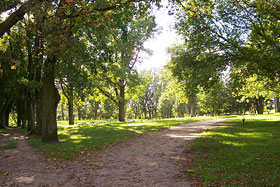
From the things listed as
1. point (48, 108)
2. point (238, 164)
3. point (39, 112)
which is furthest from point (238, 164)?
point (39, 112)

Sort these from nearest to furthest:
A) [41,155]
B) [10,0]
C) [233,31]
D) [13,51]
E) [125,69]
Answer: [10,0] < [41,155] < [233,31] < [13,51] < [125,69]

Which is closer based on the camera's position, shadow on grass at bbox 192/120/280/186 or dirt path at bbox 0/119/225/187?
shadow on grass at bbox 192/120/280/186

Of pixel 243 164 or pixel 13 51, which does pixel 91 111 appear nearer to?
pixel 13 51

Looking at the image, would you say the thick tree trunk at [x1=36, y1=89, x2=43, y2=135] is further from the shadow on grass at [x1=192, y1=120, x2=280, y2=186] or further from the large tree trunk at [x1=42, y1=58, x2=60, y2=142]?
the shadow on grass at [x1=192, y1=120, x2=280, y2=186]

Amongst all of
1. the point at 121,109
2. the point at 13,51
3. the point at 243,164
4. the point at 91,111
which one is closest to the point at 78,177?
the point at 243,164

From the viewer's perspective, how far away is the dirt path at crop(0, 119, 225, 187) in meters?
6.07

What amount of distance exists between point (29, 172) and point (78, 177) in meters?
1.97

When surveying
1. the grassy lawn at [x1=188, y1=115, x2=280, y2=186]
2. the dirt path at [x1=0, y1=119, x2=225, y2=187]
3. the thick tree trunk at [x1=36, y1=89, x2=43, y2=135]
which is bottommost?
the dirt path at [x1=0, y1=119, x2=225, y2=187]

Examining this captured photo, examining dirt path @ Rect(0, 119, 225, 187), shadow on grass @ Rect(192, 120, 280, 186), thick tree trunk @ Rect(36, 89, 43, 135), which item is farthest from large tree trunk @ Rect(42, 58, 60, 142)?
shadow on grass @ Rect(192, 120, 280, 186)

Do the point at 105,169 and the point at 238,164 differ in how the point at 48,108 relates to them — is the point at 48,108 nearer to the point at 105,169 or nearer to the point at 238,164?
the point at 105,169

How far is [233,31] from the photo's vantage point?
14281 millimetres

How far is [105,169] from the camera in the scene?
290 inches

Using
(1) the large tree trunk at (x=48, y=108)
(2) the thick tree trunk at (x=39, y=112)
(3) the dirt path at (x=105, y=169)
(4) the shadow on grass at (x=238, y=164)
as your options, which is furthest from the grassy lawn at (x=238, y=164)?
(2) the thick tree trunk at (x=39, y=112)

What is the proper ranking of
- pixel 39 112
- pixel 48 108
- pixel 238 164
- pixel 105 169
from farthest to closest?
pixel 39 112
pixel 48 108
pixel 105 169
pixel 238 164
